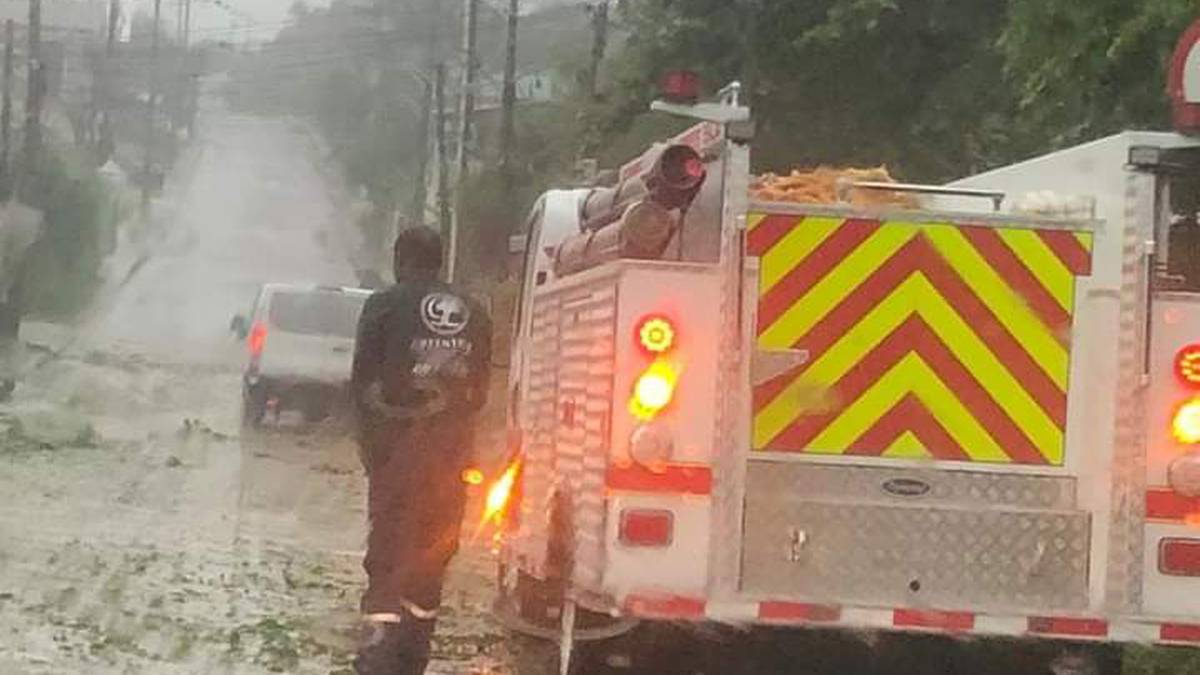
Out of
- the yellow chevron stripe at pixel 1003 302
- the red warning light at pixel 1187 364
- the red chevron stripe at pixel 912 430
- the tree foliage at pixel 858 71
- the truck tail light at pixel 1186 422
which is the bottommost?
the red chevron stripe at pixel 912 430

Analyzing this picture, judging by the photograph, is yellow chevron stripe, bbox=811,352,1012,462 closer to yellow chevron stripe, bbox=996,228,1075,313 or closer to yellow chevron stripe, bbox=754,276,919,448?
yellow chevron stripe, bbox=754,276,919,448

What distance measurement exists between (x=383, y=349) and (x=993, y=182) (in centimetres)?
302

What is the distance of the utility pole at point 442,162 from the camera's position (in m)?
47.3

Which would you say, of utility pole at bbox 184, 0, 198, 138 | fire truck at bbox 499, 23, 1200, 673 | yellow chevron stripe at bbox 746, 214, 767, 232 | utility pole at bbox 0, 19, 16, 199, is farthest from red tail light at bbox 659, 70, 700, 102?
utility pole at bbox 184, 0, 198, 138

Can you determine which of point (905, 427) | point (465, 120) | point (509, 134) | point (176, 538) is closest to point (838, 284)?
point (905, 427)

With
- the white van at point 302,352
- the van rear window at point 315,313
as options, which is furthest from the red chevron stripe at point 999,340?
the van rear window at point 315,313

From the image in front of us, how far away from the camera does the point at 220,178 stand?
98625 mm

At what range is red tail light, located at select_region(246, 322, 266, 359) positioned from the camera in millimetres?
26281

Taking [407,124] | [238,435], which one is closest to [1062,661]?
[238,435]

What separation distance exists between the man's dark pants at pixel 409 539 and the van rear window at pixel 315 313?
699 inches

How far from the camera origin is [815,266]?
8.03 meters

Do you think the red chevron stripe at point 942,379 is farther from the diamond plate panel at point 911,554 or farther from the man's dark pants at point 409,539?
the man's dark pants at point 409,539

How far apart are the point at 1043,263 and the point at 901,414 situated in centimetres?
75

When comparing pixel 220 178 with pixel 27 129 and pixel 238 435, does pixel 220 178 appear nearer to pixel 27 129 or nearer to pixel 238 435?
pixel 27 129
